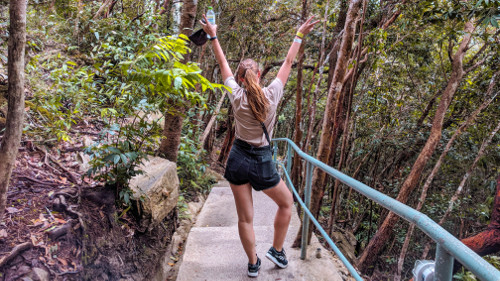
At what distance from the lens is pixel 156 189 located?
361cm

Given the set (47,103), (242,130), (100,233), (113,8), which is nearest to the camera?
(242,130)

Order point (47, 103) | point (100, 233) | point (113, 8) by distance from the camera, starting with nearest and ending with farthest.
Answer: point (100, 233) → point (47, 103) → point (113, 8)

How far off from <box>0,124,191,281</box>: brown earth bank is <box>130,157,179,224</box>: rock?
160 mm

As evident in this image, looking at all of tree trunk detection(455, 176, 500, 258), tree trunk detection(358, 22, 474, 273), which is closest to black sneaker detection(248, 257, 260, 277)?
tree trunk detection(455, 176, 500, 258)

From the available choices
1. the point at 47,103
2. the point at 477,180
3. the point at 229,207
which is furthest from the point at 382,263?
the point at 47,103

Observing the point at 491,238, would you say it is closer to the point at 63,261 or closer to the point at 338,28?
the point at 338,28

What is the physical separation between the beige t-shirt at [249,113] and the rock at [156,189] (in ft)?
4.11

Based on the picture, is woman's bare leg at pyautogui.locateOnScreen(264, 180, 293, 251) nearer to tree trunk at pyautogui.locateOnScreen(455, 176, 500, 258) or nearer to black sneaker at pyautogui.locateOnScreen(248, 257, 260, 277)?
black sneaker at pyautogui.locateOnScreen(248, 257, 260, 277)

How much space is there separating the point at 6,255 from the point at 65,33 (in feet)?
21.4

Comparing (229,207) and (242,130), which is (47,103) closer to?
(242,130)

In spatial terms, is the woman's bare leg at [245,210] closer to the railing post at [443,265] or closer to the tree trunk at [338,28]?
the railing post at [443,265]

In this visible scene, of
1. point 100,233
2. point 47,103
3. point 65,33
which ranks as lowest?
point 100,233

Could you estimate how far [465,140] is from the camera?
7.55 meters

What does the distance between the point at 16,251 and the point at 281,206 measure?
1810 millimetres
